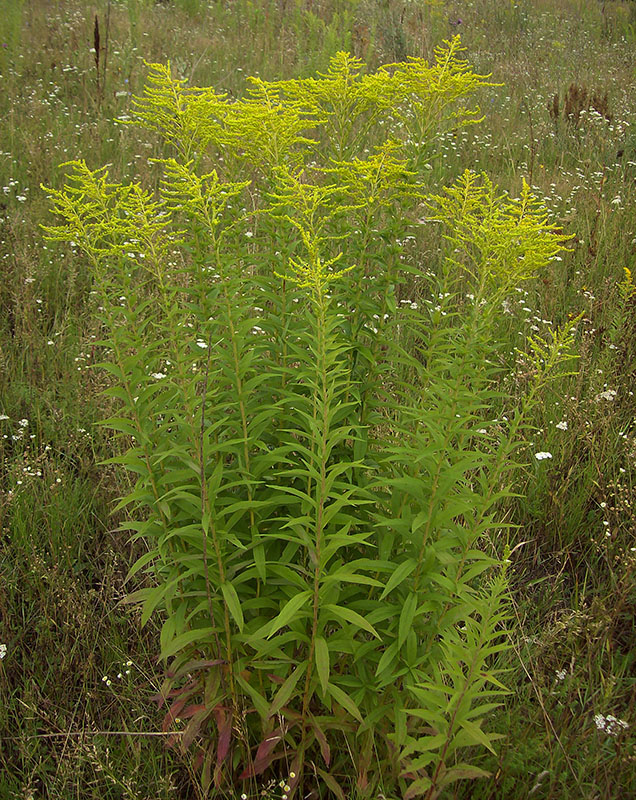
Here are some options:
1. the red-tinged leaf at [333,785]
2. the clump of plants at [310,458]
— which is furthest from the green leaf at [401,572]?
the red-tinged leaf at [333,785]

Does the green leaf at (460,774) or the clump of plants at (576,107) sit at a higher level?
the clump of plants at (576,107)

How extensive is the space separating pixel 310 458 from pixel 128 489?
1350 mm

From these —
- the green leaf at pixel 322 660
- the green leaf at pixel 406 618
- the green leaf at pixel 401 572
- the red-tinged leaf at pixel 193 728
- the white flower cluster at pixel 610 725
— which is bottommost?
the white flower cluster at pixel 610 725

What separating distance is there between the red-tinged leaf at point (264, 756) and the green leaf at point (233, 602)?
36 cm

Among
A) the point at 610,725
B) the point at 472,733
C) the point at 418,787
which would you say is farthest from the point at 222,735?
the point at 610,725

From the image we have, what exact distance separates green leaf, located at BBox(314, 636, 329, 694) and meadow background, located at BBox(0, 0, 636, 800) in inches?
23.1

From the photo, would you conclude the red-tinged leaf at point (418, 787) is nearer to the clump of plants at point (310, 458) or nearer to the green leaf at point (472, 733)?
the clump of plants at point (310, 458)

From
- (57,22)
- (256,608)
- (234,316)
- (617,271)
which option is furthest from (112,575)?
(57,22)

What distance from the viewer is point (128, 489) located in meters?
2.92

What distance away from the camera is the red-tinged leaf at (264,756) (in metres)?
1.84

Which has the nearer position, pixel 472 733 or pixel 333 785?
pixel 472 733

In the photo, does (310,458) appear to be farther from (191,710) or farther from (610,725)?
(610,725)

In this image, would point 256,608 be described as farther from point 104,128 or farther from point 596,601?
point 104,128

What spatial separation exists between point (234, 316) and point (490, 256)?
673mm
